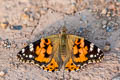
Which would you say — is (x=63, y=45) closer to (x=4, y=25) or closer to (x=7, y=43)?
(x=7, y=43)

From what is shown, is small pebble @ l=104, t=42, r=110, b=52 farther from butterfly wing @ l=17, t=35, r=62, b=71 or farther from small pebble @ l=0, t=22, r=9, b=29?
small pebble @ l=0, t=22, r=9, b=29

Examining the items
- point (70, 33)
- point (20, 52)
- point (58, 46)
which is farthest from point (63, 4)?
point (20, 52)

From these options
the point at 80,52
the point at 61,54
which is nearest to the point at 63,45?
the point at 61,54

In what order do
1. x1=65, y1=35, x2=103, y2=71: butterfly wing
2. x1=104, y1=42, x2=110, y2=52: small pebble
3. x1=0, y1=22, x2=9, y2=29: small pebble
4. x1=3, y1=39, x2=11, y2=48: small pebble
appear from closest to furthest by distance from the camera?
x1=65, y1=35, x2=103, y2=71: butterfly wing, x1=104, y1=42, x2=110, y2=52: small pebble, x1=3, y1=39, x2=11, y2=48: small pebble, x1=0, y1=22, x2=9, y2=29: small pebble

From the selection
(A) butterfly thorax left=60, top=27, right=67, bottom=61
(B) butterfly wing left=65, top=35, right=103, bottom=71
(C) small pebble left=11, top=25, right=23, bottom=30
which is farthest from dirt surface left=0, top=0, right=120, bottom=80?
(A) butterfly thorax left=60, top=27, right=67, bottom=61

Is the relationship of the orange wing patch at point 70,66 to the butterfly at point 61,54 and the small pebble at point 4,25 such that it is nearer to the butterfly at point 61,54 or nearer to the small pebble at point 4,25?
the butterfly at point 61,54

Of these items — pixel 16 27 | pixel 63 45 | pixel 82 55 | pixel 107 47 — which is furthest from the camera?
pixel 16 27

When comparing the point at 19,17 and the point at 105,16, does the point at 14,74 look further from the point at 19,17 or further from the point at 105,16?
the point at 105,16
